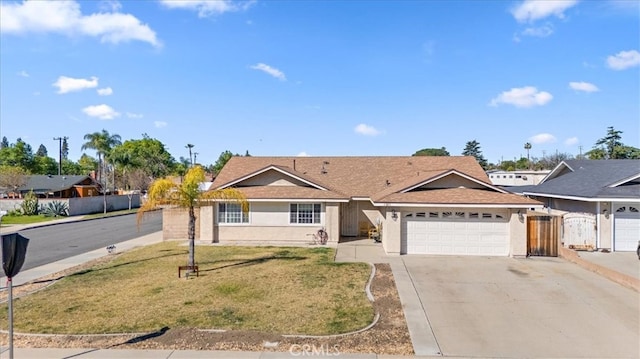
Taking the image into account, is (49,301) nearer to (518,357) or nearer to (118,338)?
(118,338)

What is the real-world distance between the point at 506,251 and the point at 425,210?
13.3 feet

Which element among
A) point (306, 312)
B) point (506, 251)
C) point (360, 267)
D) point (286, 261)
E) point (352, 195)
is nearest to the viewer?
point (306, 312)

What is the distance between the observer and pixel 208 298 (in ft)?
36.7

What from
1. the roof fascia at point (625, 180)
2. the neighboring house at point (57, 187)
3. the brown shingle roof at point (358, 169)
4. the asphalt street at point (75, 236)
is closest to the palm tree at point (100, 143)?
the neighboring house at point (57, 187)

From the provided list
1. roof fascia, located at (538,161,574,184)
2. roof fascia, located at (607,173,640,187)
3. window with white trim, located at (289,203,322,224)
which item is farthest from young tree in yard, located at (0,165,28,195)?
roof fascia, located at (607,173,640,187)

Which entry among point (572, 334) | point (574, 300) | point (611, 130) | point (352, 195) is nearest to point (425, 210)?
point (352, 195)

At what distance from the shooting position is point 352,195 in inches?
902

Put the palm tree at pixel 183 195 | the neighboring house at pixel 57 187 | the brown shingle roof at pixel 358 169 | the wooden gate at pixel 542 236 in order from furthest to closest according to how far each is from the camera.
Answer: the neighboring house at pixel 57 187, the brown shingle roof at pixel 358 169, the wooden gate at pixel 542 236, the palm tree at pixel 183 195

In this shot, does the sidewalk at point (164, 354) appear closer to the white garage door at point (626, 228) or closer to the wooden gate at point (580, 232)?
the wooden gate at point (580, 232)

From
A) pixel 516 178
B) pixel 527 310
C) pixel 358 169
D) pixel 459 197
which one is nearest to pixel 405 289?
pixel 527 310

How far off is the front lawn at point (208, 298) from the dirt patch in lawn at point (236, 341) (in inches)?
13.7

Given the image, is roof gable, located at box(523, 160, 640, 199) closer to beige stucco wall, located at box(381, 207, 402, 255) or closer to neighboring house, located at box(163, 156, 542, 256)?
neighboring house, located at box(163, 156, 542, 256)

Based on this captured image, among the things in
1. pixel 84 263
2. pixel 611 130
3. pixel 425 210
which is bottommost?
pixel 84 263

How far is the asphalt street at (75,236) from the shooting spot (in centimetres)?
1856
